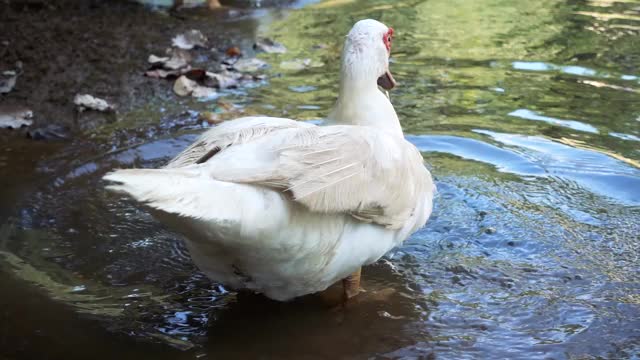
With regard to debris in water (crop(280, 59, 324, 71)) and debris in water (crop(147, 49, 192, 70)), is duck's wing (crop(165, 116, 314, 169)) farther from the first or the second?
debris in water (crop(280, 59, 324, 71))

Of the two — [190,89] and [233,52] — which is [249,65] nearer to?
[233,52]

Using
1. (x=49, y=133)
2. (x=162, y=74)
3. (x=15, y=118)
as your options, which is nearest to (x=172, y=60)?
(x=162, y=74)

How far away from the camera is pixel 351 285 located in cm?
347

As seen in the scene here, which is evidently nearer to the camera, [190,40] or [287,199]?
[287,199]

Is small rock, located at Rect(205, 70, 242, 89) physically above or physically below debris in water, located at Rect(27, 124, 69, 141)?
above

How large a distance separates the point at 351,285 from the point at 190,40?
17.3 feet

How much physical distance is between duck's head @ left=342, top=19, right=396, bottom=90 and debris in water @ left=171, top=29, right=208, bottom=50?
14.5 feet

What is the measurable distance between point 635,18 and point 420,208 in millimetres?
6600

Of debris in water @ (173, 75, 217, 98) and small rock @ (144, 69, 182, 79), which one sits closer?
debris in water @ (173, 75, 217, 98)

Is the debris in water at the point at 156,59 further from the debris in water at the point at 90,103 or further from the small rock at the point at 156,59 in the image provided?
the debris in water at the point at 90,103

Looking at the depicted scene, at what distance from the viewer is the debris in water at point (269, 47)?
7.95 meters

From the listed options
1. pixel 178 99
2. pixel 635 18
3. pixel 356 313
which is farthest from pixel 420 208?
pixel 635 18

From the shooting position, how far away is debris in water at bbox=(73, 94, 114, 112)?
5.79 m

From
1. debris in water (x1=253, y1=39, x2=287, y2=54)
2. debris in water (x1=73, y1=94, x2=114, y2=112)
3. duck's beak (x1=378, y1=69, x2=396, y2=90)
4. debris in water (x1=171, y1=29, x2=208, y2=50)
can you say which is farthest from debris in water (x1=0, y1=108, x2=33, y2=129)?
debris in water (x1=253, y1=39, x2=287, y2=54)
